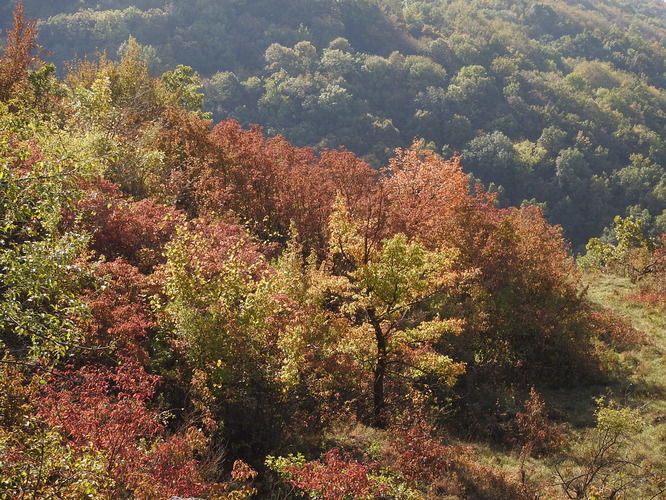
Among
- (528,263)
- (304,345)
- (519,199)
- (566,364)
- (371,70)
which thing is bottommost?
(519,199)

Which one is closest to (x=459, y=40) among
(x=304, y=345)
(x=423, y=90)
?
(x=423, y=90)

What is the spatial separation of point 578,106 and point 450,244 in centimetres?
12313

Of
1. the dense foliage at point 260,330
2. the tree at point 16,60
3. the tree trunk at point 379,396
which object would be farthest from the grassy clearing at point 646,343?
the tree at point 16,60

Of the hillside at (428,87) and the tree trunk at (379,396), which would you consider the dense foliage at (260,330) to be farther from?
the hillside at (428,87)

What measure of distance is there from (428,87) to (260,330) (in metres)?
121

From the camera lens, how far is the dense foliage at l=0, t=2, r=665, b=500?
7.64 meters

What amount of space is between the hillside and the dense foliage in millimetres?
66131

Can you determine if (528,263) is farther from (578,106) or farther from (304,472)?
(578,106)

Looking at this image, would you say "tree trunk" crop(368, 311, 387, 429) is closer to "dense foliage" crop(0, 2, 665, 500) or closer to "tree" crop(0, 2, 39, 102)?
"dense foliage" crop(0, 2, 665, 500)

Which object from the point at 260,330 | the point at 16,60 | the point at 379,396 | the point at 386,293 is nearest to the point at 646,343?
the point at 379,396

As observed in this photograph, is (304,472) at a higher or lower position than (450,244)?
higher

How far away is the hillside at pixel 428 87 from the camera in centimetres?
10081

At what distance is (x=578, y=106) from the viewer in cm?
12488

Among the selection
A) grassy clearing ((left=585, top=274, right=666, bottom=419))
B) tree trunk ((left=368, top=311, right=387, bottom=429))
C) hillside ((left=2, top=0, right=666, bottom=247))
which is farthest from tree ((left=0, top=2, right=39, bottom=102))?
hillside ((left=2, top=0, right=666, bottom=247))
